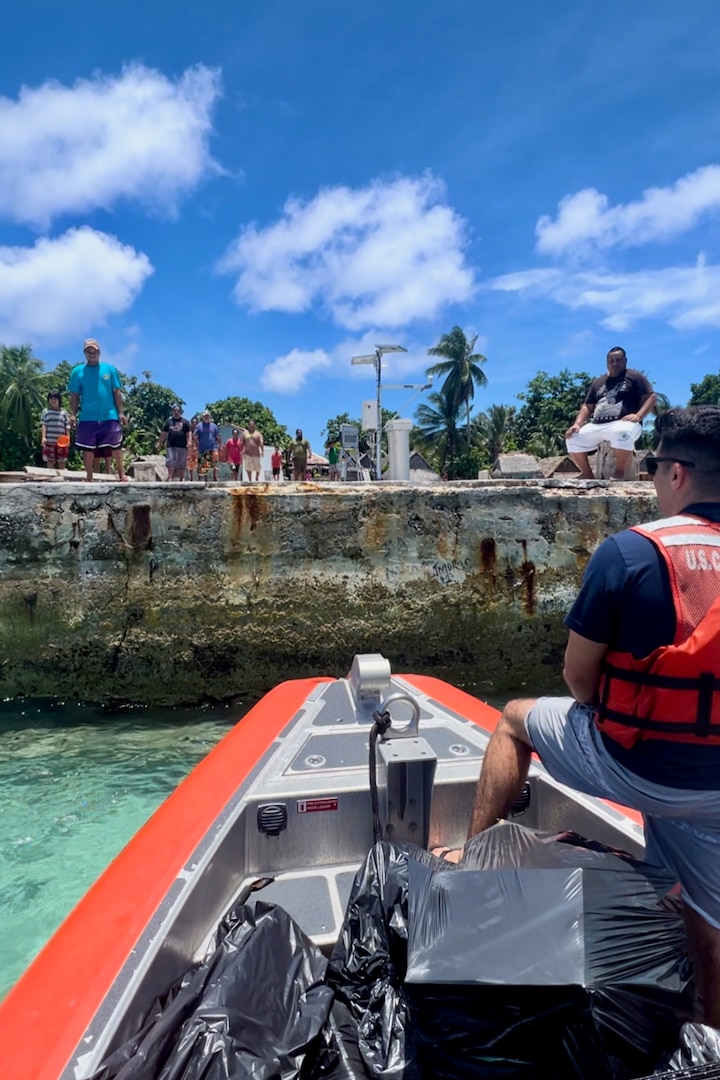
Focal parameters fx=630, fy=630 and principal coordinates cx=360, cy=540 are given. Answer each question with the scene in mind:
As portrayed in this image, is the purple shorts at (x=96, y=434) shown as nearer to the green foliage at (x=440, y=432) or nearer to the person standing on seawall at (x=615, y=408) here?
the person standing on seawall at (x=615, y=408)

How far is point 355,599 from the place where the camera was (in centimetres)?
550

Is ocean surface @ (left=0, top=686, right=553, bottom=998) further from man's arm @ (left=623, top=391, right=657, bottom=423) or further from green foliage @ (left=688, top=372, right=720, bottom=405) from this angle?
green foliage @ (left=688, top=372, right=720, bottom=405)

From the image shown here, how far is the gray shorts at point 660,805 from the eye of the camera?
52.0 inches

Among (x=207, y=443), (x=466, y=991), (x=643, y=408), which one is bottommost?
(x=466, y=991)

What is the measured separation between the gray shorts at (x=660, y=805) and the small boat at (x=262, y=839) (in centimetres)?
21

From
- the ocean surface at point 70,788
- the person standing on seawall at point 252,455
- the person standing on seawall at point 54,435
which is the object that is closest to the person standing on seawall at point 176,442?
the person standing on seawall at point 54,435

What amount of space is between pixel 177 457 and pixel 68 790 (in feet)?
19.3

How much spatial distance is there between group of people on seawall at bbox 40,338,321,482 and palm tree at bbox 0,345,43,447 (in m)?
21.9

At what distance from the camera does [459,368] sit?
3791 centimetres

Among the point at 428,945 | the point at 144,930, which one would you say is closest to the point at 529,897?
the point at 428,945

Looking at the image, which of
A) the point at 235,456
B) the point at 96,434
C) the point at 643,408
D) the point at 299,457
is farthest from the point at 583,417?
the point at 235,456

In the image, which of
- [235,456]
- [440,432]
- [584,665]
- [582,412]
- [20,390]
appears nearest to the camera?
[584,665]

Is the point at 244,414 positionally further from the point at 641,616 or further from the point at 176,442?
the point at 641,616

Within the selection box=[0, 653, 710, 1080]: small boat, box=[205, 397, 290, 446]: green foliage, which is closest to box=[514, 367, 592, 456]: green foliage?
box=[205, 397, 290, 446]: green foliage
